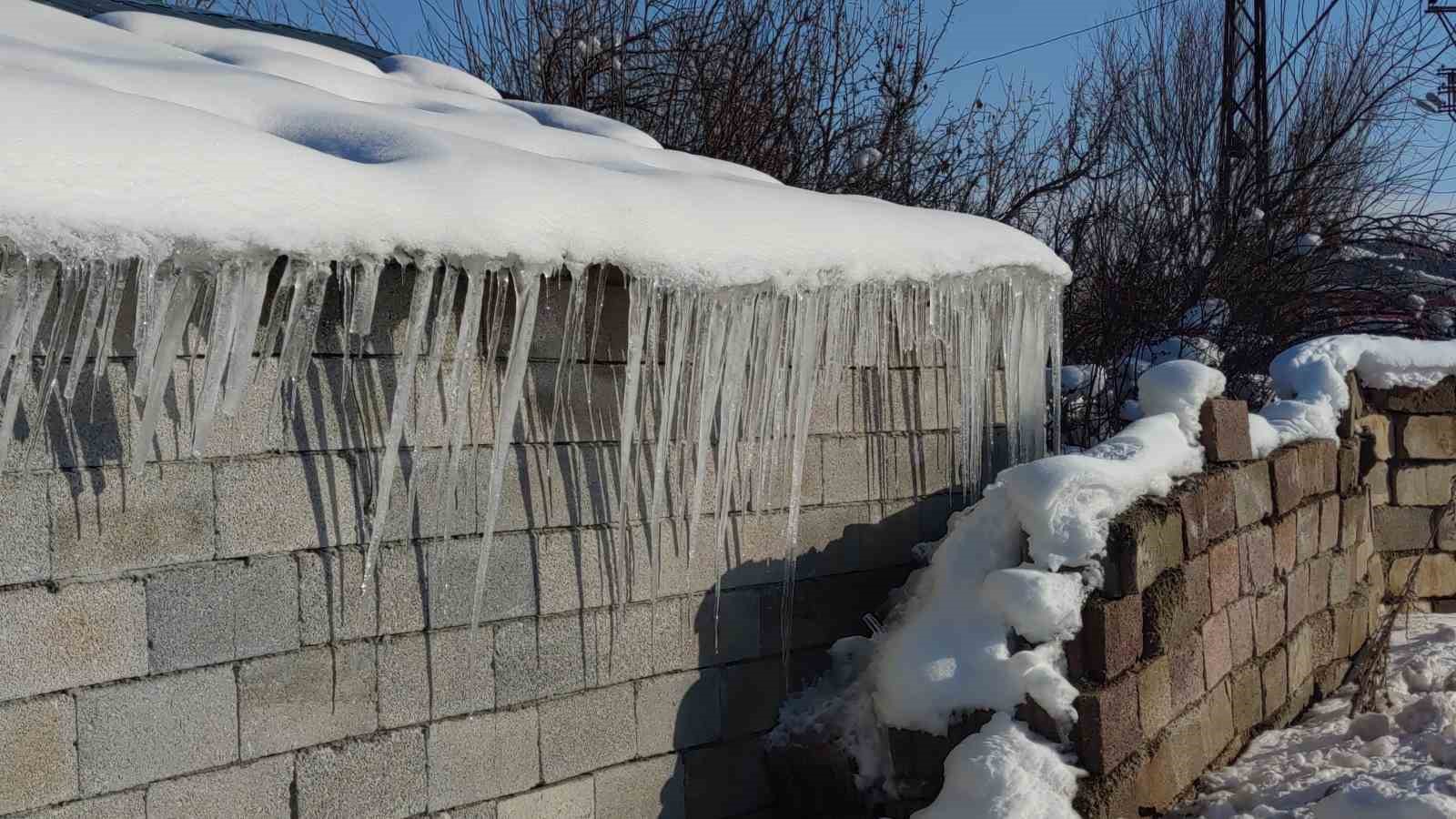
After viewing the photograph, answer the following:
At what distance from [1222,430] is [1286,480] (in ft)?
2.22

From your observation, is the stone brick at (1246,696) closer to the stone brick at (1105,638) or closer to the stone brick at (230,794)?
the stone brick at (1105,638)

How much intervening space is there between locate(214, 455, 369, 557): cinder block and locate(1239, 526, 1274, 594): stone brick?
2752 millimetres

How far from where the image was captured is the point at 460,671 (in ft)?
8.90

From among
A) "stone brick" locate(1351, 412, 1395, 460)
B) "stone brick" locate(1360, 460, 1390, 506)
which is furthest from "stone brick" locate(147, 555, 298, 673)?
"stone brick" locate(1360, 460, 1390, 506)

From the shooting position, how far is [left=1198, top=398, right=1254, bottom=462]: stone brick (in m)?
3.82

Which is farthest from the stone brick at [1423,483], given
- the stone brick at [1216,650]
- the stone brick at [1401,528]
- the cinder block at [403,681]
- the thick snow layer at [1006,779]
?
the cinder block at [403,681]

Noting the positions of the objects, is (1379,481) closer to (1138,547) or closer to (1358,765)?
(1358,765)

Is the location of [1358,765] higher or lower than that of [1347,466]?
lower

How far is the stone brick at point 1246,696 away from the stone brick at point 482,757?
223 centimetres

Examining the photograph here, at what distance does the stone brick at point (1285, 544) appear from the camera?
14.0ft

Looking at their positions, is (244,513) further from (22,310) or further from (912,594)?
(912,594)

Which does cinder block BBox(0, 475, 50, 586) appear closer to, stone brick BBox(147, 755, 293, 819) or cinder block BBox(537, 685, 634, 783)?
stone brick BBox(147, 755, 293, 819)

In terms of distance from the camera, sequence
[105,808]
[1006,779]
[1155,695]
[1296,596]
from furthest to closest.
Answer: [1296,596], [1155,695], [1006,779], [105,808]

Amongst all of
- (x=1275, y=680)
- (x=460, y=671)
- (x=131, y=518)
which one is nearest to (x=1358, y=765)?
(x=1275, y=680)
